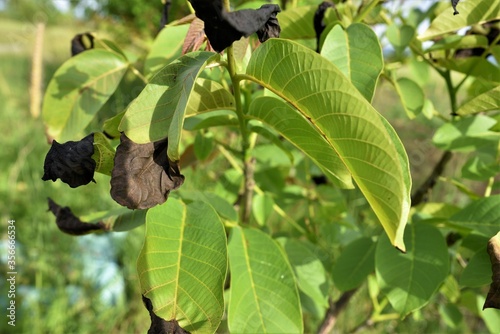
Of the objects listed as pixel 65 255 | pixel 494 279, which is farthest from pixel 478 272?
pixel 65 255

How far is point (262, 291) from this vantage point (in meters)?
0.63

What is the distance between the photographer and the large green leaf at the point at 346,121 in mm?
379

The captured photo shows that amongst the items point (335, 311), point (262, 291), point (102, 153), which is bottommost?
point (335, 311)

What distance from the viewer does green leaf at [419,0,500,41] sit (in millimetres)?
694

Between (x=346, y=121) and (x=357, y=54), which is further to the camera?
(x=357, y=54)

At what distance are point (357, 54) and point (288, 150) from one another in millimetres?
190

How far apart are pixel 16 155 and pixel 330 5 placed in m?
3.45

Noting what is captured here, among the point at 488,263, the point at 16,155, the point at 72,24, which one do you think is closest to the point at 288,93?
the point at 488,263

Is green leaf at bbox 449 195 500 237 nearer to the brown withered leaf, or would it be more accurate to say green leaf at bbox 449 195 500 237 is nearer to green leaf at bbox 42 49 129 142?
the brown withered leaf

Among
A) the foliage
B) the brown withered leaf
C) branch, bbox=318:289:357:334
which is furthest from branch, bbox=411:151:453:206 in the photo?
the brown withered leaf

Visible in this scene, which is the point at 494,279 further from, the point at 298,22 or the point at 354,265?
the point at 298,22

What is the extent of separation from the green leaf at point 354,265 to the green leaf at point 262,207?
233 mm

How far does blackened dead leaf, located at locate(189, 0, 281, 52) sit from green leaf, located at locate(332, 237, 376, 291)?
1.73 feet

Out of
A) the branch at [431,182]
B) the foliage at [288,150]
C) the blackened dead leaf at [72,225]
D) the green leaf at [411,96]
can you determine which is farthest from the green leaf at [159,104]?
the branch at [431,182]
